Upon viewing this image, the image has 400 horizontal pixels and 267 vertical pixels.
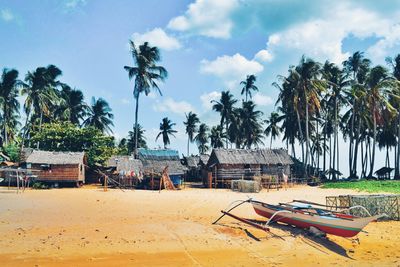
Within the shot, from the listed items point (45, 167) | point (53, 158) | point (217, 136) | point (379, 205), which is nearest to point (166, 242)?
point (379, 205)

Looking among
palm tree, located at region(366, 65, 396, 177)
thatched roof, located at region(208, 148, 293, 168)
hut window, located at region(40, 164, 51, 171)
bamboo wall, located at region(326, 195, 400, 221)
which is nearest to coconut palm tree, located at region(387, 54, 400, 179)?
palm tree, located at region(366, 65, 396, 177)

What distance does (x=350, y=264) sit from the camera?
1052 centimetres

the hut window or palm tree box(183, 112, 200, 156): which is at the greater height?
palm tree box(183, 112, 200, 156)

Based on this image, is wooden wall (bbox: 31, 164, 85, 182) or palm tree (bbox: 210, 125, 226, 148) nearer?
wooden wall (bbox: 31, 164, 85, 182)

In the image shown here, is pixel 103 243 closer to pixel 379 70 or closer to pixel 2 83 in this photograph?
pixel 2 83

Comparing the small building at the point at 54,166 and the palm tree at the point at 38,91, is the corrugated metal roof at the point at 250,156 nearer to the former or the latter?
the small building at the point at 54,166

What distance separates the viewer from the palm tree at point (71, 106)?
4728cm

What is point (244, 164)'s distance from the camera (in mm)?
37250

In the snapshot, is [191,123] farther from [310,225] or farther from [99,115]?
[310,225]

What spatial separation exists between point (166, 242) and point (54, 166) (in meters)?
23.3

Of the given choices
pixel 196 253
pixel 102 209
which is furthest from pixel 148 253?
pixel 102 209

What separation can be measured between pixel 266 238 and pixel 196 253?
318 centimetres

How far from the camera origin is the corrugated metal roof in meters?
36.9

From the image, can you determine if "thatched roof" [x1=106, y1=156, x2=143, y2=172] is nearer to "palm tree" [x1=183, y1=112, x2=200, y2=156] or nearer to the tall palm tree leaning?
the tall palm tree leaning
